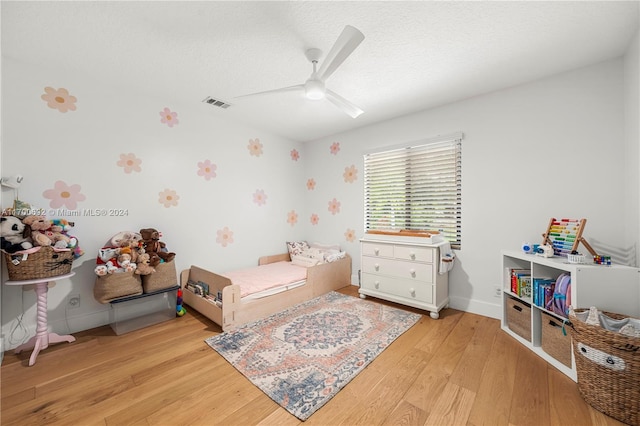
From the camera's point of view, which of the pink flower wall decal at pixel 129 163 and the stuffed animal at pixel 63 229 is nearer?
the stuffed animal at pixel 63 229

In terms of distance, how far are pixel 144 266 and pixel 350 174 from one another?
9.00 ft

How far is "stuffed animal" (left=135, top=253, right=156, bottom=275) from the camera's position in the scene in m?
2.29

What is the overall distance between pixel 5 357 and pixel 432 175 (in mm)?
4166

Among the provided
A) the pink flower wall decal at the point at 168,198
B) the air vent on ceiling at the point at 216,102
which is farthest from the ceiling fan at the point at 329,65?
the pink flower wall decal at the point at 168,198

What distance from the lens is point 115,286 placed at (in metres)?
2.19

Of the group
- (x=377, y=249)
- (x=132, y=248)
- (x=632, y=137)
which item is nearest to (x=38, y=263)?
(x=132, y=248)

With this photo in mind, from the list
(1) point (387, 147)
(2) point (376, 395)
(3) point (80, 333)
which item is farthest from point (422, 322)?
(3) point (80, 333)

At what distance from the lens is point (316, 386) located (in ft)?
5.16

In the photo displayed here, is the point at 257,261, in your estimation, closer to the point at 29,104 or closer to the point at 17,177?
the point at 17,177

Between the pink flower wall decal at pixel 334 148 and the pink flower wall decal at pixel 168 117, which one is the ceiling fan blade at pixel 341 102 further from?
the pink flower wall decal at pixel 168 117

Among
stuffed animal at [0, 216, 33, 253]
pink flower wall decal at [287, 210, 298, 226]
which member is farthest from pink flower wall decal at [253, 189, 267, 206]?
stuffed animal at [0, 216, 33, 253]

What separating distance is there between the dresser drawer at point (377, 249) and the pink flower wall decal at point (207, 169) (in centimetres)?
212

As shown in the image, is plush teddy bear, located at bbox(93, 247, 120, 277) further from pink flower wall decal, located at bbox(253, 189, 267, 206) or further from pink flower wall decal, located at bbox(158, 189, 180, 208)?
pink flower wall decal, located at bbox(253, 189, 267, 206)

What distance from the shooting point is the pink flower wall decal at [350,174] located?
3.71 metres
